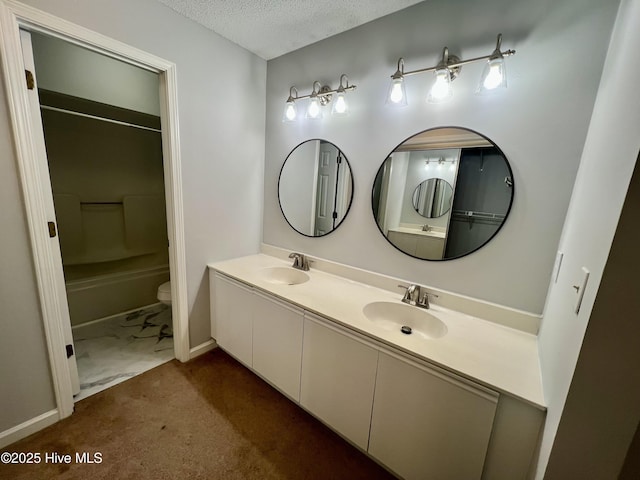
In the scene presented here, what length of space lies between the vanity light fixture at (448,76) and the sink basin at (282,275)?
1351mm

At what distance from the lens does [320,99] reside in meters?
1.77

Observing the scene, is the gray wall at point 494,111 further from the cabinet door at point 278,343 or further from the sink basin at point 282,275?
the cabinet door at point 278,343

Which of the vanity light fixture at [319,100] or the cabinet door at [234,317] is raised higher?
the vanity light fixture at [319,100]

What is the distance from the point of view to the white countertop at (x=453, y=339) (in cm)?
91

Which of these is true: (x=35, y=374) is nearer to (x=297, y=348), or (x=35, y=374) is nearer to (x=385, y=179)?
(x=297, y=348)

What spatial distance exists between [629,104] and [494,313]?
99 cm

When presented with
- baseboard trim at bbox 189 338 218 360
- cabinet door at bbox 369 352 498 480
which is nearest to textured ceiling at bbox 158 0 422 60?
cabinet door at bbox 369 352 498 480

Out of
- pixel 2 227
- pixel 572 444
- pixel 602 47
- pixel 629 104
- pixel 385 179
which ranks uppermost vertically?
pixel 602 47

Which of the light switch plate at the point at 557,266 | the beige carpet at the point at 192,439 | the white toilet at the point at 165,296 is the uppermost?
the light switch plate at the point at 557,266

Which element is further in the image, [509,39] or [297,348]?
[297,348]

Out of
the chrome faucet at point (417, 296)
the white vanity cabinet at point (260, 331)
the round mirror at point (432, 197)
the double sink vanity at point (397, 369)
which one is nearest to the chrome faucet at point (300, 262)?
the double sink vanity at point (397, 369)

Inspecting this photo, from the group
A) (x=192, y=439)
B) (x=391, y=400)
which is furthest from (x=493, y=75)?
(x=192, y=439)

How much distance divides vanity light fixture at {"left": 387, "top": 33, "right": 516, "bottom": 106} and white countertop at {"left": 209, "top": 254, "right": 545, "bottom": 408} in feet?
3.77

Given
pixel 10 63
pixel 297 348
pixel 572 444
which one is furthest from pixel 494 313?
pixel 10 63
